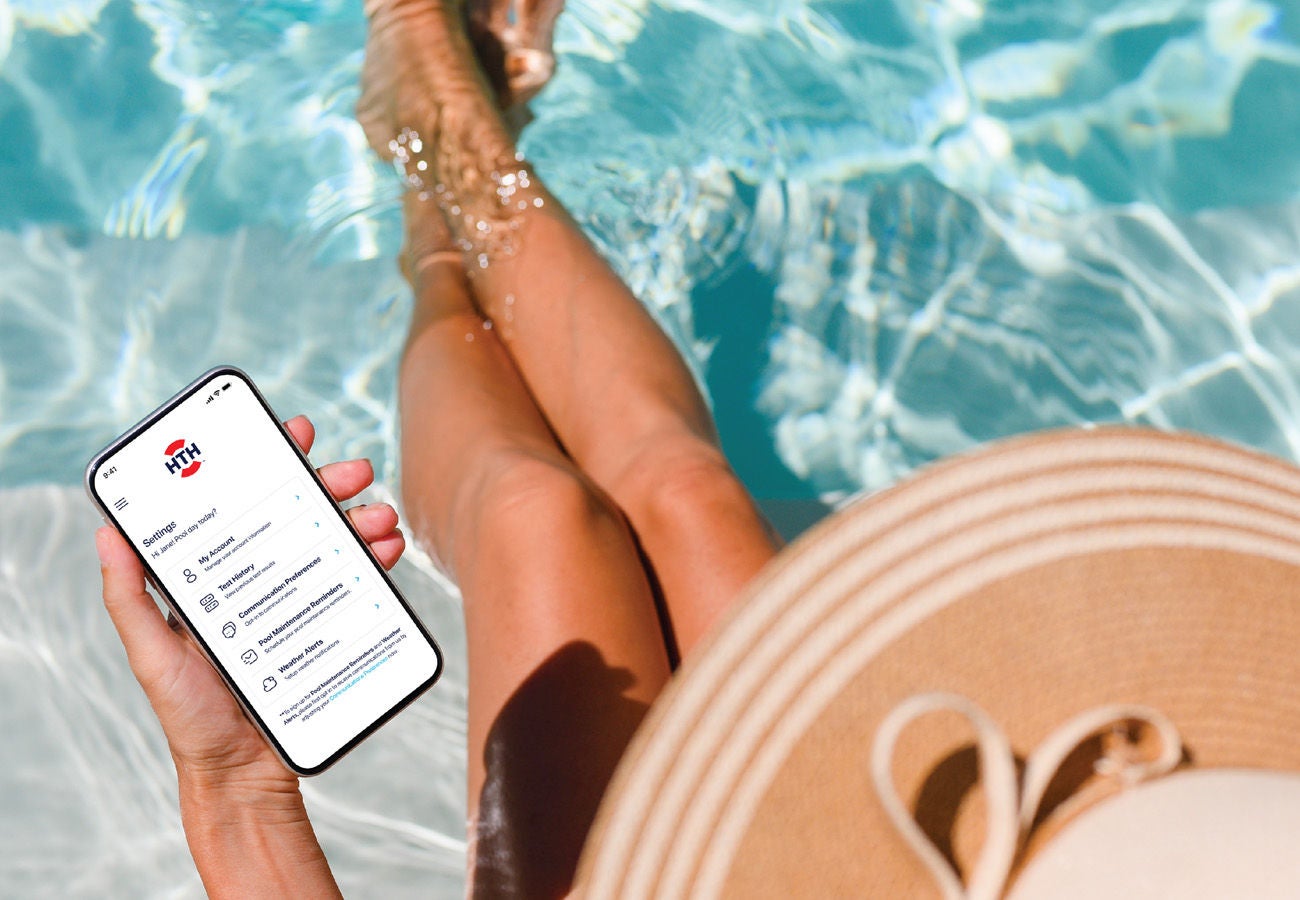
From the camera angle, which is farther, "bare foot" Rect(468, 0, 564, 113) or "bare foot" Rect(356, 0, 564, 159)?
"bare foot" Rect(468, 0, 564, 113)

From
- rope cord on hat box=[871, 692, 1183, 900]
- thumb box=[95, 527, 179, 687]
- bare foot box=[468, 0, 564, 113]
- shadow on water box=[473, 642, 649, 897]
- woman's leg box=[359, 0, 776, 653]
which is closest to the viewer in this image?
rope cord on hat box=[871, 692, 1183, 900]

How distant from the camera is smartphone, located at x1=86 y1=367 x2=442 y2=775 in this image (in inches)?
30.5

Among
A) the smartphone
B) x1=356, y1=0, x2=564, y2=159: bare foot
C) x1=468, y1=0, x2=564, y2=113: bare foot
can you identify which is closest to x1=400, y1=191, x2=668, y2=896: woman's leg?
the smartphone

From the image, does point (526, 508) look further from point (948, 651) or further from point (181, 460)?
point (948, 651)

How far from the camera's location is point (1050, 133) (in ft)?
5.95

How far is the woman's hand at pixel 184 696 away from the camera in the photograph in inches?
28.8

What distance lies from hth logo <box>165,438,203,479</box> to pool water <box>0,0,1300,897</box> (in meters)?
0.65

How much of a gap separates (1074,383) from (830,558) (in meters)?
1.16

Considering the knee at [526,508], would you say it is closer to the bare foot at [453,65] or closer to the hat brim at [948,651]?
the hat brim at [948,651]

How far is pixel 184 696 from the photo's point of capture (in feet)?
2.44

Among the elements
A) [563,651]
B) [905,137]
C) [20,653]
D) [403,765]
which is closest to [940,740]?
[563,651]

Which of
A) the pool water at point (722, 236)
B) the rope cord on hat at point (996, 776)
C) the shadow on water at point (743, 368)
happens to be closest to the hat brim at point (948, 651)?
the rope cord on hat at point (996, 776)

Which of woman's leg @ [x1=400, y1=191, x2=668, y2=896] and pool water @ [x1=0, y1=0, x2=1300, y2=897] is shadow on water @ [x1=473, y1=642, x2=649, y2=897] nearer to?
woman's leg @ [x1=400, y1=191, x2=668, y2=896]

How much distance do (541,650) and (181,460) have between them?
0.33m
